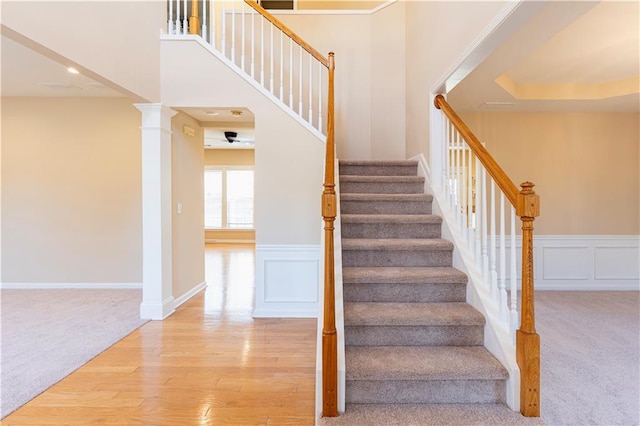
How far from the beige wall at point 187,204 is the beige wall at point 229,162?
17.8 feet

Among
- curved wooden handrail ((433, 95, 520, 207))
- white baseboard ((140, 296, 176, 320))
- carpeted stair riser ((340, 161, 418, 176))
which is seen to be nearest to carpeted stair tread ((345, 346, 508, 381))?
curved wooden handrail ((433, 95, 520, 207))

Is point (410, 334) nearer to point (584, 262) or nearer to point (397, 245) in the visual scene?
point (397, 245)

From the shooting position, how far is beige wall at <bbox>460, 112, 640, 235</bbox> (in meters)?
4.92

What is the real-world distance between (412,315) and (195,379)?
62.7 inches

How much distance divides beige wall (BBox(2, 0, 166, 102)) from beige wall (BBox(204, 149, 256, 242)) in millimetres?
6612

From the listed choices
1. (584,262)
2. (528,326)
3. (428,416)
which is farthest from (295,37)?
(584,262)

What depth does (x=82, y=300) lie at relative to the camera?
441 cm

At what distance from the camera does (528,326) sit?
6.00 ft

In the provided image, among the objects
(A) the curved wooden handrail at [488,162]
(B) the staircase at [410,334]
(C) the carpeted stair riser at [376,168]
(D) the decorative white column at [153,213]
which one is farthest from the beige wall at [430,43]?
(D) the decorative white column at [153,213]

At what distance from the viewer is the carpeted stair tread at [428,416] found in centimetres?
174

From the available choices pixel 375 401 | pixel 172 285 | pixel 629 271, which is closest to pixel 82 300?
pixel 172 285

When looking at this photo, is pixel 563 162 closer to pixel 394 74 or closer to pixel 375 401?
pixel 394 74

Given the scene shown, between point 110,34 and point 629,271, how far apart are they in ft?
22.4

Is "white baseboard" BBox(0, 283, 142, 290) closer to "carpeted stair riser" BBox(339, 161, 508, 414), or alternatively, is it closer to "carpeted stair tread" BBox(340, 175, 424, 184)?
"carpeted stair tread" BBox(340, 175, 424, 184)
